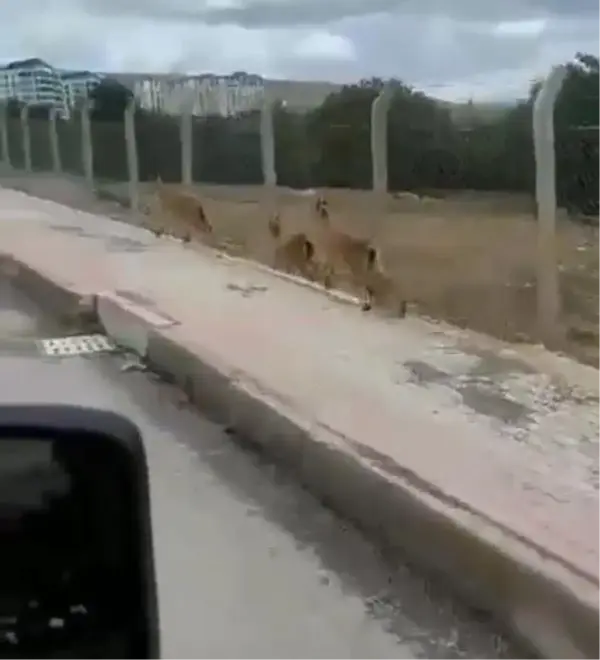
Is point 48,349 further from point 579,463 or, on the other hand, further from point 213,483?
point 579,463

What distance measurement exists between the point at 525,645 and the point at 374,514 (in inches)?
52.7

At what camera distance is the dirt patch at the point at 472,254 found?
351 inches

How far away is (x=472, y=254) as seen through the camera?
11.2 m

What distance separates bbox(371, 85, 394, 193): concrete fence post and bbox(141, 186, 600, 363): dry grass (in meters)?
0.17

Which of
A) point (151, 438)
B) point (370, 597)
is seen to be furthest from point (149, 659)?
point (151, 438)

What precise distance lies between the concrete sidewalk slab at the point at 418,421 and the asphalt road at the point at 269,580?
125 mm

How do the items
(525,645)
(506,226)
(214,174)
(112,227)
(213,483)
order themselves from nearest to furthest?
(525,645) → (213,483) → (506,226) → (214,174) → (112,227)

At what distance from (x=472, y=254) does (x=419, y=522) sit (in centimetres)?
630

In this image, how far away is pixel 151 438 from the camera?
7.10m

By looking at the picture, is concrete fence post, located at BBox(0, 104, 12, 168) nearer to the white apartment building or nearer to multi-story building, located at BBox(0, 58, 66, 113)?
multi-story building, located at BBox(0, 58, 66, 113)

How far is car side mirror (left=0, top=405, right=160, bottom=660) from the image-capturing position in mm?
1953

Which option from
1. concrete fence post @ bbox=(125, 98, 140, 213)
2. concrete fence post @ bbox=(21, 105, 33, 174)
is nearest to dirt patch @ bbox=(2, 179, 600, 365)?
concrete fence post @ bbox=(125, 98, 140, 213)

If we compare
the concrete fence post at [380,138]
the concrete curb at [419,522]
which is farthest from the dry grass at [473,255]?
the concrete curb at [419,522]

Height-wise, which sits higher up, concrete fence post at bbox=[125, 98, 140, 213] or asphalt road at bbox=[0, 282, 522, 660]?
concrete fence post at bbox=[125, 98, 140, 213]
